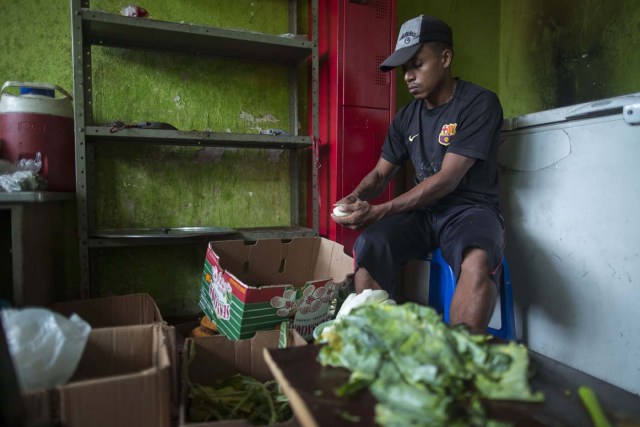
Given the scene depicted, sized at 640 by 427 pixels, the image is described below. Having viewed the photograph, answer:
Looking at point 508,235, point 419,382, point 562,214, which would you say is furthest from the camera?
point 508,235

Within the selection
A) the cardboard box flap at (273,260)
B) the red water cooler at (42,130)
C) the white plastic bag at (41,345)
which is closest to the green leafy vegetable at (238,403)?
the white plastic bag at (41,345)

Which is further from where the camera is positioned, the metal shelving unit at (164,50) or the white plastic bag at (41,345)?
the metal shelving unit at (164,50)

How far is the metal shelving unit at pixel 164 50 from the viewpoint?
5.54 feet

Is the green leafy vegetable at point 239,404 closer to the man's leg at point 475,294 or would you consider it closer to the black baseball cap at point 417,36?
→ the man's leg at point 475,294

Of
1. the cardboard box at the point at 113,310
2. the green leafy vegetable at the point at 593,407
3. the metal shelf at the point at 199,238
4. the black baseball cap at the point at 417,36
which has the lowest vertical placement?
the cardboard box at the point at 113,310

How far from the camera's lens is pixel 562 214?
1.60m

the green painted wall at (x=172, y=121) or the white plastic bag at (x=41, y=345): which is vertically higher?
the green painted wall at (x=172, y=121)

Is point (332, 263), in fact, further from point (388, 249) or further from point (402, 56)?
point (402, 56)

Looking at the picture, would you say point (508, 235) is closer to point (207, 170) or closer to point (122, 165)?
point (207, 170)

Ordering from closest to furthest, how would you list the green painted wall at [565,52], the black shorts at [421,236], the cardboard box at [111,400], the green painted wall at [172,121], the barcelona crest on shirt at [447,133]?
the cardboard box at [111,400]
the black shorts at [421,236]
the barcelona crest on shirt at [447,133]
the green painted wall at [172,121]
the green painted wall at [565,52]

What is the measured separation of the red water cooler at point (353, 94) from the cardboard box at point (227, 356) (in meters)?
0.82

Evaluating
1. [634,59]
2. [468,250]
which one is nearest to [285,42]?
[468,250]

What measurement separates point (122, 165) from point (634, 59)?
282cm

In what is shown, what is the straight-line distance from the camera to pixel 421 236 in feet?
5.49
